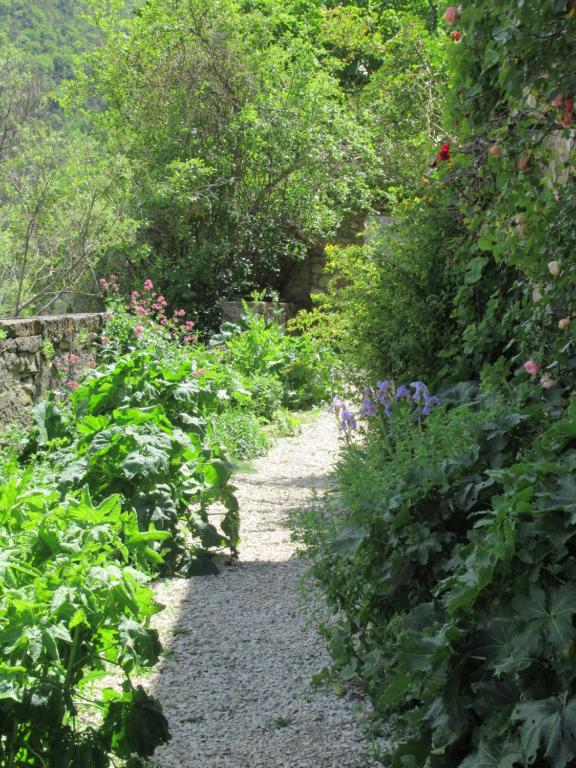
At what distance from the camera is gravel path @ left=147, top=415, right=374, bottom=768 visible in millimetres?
2934

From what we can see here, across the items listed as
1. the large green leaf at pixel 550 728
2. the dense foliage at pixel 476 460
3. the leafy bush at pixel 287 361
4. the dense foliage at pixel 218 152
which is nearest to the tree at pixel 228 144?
the dense foliage at pixel 218 152

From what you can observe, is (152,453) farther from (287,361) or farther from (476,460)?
(287,361)

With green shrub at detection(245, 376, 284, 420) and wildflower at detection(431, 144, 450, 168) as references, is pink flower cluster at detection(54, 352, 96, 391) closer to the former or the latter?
green shrub at detection(245, 376, 284, 420)

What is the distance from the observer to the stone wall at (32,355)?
19.1 ft

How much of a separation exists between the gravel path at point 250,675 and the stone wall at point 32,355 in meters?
1.85

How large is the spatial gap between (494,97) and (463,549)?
2666 millimetres

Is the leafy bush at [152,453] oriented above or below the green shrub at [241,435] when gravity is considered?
above

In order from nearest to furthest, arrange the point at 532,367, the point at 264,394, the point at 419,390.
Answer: the point at 532,367, the point at 419,390, the point at 264,394

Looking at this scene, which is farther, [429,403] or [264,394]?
[264,394]

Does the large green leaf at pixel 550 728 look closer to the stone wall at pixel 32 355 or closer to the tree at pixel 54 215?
the stone wall at pixel 32 355

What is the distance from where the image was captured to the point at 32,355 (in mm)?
6223

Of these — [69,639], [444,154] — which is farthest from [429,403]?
[69,639]

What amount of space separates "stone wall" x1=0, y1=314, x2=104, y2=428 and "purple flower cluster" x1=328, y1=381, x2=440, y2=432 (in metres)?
2.23

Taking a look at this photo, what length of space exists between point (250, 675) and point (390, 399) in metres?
1.74
